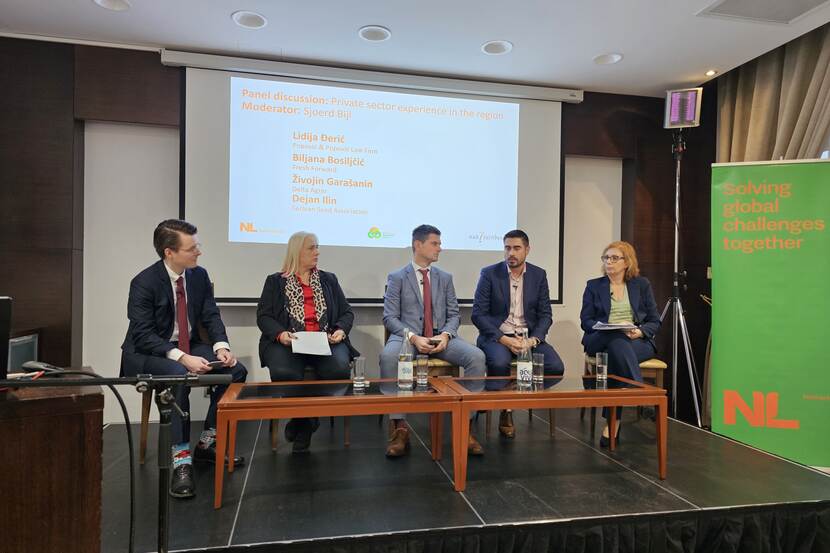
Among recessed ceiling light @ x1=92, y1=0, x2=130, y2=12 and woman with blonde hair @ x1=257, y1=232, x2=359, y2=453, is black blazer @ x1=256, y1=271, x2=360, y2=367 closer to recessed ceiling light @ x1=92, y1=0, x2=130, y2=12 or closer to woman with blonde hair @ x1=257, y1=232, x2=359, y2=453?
woman with blonde hair @ x1=257, y1=232, x2=359, y2=453

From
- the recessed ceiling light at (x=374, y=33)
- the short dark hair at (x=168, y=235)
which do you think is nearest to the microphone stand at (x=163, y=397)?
the short dark hair at (x=168, y=235)

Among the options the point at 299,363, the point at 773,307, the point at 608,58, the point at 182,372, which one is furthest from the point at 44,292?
the point at 773,307

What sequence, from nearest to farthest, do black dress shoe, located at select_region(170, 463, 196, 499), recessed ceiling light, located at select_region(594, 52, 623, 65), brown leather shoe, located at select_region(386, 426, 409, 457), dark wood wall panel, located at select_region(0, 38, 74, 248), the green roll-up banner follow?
black dress shoe, located at select_region(170, 463, 196, 499) < brown leather shoe, located at select_region(386, 426, 409, 457) < the green roll-up banner < dark wood wall panel, located at select_region(0, 38, 74, 248) < recessed ceiling light, located at select_region(594, 52, 623, 65)

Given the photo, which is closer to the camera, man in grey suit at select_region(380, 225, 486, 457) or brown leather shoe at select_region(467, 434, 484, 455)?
brown leather shoe at select_region(467, 434, 484, 455)

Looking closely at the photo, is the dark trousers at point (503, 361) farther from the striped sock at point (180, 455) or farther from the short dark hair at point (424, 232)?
the striped sock at point (180, 455)

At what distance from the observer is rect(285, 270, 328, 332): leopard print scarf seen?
283 cm

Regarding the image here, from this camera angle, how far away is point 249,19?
296cm

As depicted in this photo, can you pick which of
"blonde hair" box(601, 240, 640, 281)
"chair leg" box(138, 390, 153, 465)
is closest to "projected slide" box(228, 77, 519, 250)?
"blonde hair" box(601, 240, 640, 281)

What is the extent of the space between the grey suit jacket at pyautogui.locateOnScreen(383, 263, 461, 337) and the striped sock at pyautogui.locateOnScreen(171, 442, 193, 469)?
1.34 meters

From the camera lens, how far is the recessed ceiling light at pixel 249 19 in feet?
9.52

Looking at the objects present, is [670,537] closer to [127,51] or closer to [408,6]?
[408,6]

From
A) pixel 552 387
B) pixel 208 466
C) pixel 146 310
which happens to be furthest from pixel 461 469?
pixel 146 310

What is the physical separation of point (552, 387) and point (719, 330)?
1.63m

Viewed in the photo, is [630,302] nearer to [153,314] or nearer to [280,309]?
[280,309]
